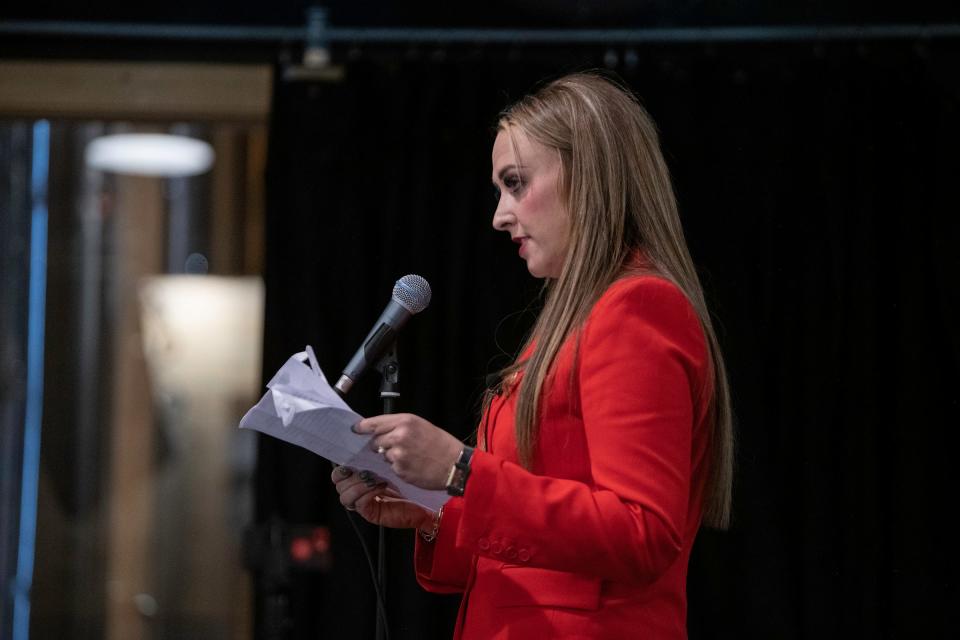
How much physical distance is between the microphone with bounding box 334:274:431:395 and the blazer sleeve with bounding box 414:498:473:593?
0.27 metres

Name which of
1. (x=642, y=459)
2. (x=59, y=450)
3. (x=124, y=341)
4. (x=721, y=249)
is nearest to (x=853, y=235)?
(x=721, y=249)

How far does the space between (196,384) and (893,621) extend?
247 centimetres

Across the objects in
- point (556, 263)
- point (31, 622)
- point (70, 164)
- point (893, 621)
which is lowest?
point (31, 622)

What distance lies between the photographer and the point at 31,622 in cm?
373

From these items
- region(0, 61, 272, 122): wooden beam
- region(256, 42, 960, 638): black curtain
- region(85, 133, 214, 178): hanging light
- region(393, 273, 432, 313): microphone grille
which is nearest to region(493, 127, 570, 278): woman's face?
region(393, 273, 432, 313): microphone grille

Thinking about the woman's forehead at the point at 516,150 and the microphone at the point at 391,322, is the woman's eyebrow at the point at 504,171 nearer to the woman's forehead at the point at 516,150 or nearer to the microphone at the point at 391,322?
the woman's forehead at the point at 516,150

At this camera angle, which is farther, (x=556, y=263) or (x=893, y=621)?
(x=893, y=621)

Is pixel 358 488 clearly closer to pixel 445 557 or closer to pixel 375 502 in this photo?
pixel 375 502

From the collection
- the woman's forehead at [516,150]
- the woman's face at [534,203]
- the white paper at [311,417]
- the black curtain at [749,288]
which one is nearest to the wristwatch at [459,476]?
the white paper at [311,417]

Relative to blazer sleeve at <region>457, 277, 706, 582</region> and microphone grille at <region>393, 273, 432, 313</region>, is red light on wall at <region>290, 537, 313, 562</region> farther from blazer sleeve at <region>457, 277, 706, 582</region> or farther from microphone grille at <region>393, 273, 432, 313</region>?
blazer sleeve at <region>457, 277, 706, 582</region>

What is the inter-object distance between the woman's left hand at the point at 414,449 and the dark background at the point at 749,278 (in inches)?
73.3

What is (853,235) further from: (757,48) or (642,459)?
(642,459)

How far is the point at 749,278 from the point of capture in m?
3.19

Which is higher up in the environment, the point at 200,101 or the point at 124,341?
the point at 200,101
